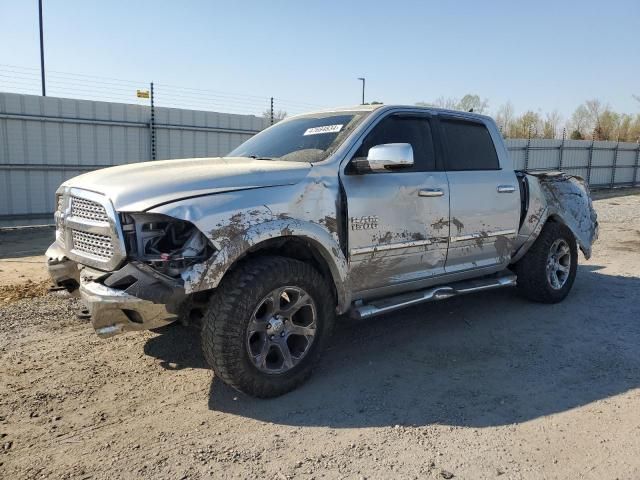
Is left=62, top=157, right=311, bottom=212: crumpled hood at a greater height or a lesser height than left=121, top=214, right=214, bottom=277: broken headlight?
greater

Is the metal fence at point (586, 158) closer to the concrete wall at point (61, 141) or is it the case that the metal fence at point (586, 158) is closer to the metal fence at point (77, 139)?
the metal fence at point (77, 139)

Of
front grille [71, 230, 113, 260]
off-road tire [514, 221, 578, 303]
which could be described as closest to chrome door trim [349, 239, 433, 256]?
front grille [71, 230, 113, 260]

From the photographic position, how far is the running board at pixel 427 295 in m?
4.09

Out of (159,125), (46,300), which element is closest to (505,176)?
(46,300)

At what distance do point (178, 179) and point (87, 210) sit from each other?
67 cm

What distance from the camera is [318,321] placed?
379cm

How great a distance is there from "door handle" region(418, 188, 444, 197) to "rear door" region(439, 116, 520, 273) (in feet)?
0.56

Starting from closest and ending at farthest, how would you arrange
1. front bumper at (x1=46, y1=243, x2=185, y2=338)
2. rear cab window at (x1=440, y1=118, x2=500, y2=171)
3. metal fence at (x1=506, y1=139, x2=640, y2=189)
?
front bumper at (x1=46, y1=243, x2=185, y2=338), rear cab window at (x1=440, y1=118, x2=500, y2=171), metal fence at (x1=506, y1=139, x2=640, y2=189)

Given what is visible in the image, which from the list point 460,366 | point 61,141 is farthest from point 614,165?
point 460,366

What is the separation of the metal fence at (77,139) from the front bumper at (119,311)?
30.1 feet

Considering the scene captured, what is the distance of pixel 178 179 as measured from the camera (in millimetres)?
3355

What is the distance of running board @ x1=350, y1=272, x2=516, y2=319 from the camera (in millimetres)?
4090

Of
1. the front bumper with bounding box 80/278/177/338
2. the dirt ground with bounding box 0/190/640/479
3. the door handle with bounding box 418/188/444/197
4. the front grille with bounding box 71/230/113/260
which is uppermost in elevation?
the door handle with bounding box 418/188/444/197

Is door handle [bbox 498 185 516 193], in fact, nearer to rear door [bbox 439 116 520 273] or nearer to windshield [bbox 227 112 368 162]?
rear door [bbox 439 116 520 273]
